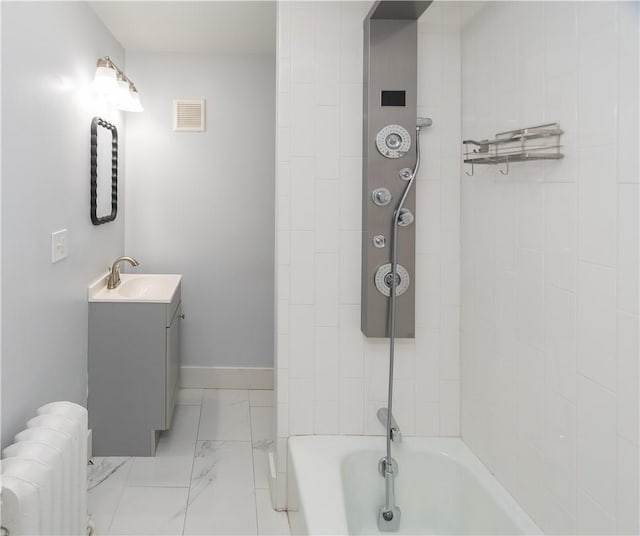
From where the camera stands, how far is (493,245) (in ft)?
6.89

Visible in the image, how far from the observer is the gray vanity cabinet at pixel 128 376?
3057mm

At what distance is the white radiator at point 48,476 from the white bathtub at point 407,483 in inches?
29.7

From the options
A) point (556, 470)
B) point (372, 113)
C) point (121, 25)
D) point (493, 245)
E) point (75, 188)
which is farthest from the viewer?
point (121, 25)

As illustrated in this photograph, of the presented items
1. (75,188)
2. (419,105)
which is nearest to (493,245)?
(419,105)

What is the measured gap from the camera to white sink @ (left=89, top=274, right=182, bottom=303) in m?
3.06

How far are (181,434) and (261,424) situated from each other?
1.55 ft

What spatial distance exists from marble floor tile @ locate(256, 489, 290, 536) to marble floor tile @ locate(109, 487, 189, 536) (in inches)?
12.6

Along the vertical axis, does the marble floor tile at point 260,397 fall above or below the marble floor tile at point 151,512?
above

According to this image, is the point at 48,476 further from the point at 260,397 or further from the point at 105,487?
the point at 260,397

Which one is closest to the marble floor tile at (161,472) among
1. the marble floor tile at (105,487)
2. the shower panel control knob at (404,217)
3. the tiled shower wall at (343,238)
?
the marble floor tile at (105,487)

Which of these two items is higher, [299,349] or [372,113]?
[372,113]

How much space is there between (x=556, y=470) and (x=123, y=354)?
2.20 meters

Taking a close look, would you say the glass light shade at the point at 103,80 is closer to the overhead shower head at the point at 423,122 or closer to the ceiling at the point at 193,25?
the ceiling at the point at 193,25

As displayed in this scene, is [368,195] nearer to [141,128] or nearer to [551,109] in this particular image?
[551,109]
